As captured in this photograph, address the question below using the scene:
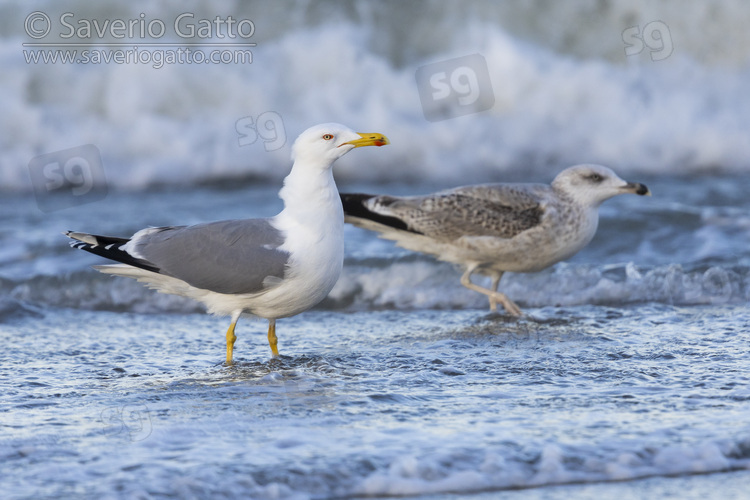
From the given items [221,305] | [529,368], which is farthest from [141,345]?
[529,368]

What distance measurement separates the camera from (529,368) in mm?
4996

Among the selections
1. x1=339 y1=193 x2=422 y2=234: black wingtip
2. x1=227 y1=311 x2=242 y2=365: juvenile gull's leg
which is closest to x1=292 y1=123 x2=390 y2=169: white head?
x1=227 y1=311 x2=242 y2=365: juvenile gull's leg

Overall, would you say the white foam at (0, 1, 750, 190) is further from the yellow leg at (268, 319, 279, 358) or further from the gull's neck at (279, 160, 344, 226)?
the gull's neck at (279, 160, 344, 226)

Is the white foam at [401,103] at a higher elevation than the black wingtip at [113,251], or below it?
higher

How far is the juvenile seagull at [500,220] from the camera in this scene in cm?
670

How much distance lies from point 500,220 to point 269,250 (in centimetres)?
212

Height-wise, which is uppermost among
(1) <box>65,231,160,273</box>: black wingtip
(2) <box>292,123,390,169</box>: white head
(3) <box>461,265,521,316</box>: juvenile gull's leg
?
(2) <box>292,123,390,169</box>: white head

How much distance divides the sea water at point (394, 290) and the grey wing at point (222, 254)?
475 mm

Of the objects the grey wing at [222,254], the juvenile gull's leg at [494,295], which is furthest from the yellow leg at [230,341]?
the juvenile gull's leg at [494,295]

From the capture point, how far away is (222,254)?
5289mm

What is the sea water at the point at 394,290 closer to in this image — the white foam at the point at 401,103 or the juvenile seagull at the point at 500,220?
the white foam at the point at 401,103

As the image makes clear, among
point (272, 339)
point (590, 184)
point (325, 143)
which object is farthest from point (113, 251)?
point (590, 184)

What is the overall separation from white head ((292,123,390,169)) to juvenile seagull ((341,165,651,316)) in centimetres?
168

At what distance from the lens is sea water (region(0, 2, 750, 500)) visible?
364cm
